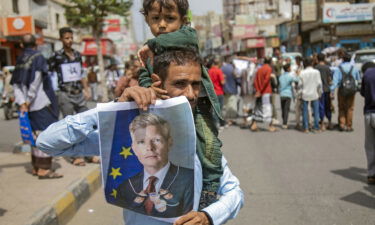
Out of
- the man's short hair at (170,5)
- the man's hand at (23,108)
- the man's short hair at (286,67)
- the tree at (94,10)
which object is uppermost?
the tree at (94,10)

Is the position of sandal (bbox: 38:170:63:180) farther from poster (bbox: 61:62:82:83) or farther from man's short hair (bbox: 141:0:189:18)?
man's short hair (bbox: 141:0:189:18)

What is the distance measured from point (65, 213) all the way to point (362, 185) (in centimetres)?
384

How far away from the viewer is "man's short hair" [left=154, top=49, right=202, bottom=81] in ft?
5.61

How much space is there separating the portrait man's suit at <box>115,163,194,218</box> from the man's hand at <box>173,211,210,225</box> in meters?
0.02

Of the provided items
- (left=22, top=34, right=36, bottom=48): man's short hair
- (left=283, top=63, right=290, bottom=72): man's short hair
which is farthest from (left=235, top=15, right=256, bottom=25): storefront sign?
(left=22, top=34, right=36, bottom=48): man's short hair

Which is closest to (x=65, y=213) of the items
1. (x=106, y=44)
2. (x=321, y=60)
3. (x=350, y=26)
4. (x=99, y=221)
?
(x=99, y=221)

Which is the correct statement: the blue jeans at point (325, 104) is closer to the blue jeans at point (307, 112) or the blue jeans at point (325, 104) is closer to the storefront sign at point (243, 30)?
the blue jeans at point (307, 112)

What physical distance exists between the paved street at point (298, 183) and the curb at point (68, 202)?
11 cm

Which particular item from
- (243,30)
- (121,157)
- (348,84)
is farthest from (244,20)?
(121,157)

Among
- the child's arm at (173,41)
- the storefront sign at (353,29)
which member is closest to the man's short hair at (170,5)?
the child's arm at (173,41)

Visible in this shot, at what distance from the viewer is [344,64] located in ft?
33.1

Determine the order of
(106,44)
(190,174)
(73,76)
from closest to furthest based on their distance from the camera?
(190,174) → (73,76) → (106,44)

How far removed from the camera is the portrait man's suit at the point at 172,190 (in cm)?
163

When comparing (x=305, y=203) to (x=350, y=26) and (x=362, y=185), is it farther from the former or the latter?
(x=350, y=26)
